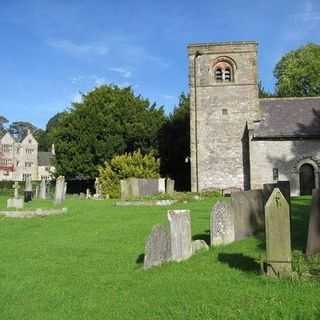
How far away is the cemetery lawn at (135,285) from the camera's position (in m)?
6.31

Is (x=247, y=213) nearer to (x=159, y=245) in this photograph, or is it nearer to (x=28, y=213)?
(x=159, y=245)

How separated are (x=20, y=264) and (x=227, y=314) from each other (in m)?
5.24

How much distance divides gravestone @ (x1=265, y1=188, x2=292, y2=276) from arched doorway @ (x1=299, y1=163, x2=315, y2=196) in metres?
27.7

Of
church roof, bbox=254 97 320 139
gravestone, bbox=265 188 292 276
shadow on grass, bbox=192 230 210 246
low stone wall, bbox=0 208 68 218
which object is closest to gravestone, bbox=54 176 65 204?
low stone wall, bbox=0 208 68 218

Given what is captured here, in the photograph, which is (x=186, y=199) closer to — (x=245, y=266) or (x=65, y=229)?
(x=65, y=229)

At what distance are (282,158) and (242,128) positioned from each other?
357cm

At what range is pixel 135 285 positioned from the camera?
7.88 m

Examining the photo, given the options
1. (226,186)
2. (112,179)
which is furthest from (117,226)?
(112,179)

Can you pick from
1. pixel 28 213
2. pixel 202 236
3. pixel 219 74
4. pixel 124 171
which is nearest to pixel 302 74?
pixel 219 74

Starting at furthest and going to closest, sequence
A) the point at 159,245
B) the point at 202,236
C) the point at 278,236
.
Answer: the point at 202,236 < the point at 159,245 < the point at 278,236

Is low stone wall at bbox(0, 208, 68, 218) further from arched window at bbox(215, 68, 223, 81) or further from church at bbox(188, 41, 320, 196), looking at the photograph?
arched window at bbox(215, 68, 223, 81)

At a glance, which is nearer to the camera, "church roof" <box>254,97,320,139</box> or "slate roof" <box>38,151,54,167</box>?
"church roof" <box>254,97,320,139</box>

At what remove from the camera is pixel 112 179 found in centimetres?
3869

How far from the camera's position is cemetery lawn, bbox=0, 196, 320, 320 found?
6.31m
